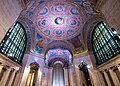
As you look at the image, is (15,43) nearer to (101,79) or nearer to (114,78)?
(101,79)

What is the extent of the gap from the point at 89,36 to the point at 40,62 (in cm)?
690

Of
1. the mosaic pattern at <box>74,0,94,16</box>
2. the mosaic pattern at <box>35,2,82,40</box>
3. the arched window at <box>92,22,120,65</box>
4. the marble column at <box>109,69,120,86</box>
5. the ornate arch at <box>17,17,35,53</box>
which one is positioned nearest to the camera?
the marble column at <box>109,69,120,86</box>

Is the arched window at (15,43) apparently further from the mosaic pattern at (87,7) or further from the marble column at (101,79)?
the marble column at (101,79)

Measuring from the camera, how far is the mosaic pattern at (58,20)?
1043 cm

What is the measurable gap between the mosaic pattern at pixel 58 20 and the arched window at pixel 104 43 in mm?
2693

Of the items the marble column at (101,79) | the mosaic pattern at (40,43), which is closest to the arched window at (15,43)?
the mosaic pattern at (40,43)

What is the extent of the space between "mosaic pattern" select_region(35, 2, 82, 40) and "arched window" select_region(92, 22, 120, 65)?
106 inches

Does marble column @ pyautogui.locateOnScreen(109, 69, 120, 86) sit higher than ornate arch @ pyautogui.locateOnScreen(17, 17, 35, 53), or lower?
lower

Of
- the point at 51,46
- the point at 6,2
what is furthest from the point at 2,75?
the point at 51,46

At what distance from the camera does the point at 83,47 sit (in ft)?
37.4

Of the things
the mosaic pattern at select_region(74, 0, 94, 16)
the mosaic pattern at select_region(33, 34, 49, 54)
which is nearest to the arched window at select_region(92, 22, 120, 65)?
the mosaic pattern at select_region(74, 0, 94, 16)

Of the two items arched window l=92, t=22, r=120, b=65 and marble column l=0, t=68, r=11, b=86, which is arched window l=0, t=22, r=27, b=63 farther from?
arched window l=92, t=22, r=120, b=65

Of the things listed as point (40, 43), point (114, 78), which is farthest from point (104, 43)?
point (40, 43)

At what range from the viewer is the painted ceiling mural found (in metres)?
9.95
